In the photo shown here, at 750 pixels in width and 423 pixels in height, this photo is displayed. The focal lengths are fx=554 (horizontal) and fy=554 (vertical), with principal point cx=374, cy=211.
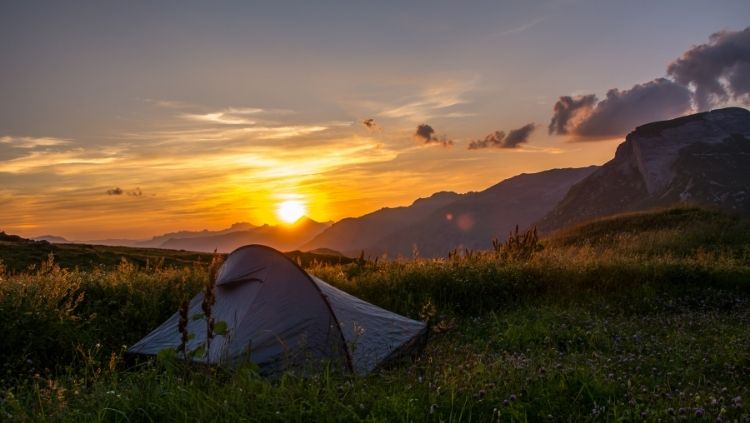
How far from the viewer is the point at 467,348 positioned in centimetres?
918

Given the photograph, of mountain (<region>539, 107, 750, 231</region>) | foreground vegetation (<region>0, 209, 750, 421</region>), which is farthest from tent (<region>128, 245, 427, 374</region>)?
mountain (<region>539, 107, 750, 231</region>)

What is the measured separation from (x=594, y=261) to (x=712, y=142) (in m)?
207

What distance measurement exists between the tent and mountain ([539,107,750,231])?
160580 millimetres

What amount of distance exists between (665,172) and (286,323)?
646 feet

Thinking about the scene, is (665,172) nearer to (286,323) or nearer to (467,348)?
(467,348)

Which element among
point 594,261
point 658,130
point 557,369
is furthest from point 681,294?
point 658,130

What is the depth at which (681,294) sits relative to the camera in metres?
14.5

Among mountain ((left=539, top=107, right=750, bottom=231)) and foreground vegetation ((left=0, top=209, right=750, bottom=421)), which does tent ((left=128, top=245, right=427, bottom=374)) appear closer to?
foreground vegetation ((left=0, top=209, right=750, bottom=421))

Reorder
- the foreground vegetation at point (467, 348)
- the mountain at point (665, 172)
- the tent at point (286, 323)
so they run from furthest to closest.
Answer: the mountain at point (665, 172), the tent at point (286, 323), the foreground vegetation at point (467, 348)

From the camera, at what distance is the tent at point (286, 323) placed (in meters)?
7.97

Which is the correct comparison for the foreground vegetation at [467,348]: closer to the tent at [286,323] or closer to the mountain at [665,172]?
the tent at [286,323]

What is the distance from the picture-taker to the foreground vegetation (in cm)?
511

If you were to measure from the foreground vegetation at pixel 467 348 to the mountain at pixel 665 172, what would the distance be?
502ft

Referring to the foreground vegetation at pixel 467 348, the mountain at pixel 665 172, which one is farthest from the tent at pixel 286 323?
the mountain at pixel 665 172
